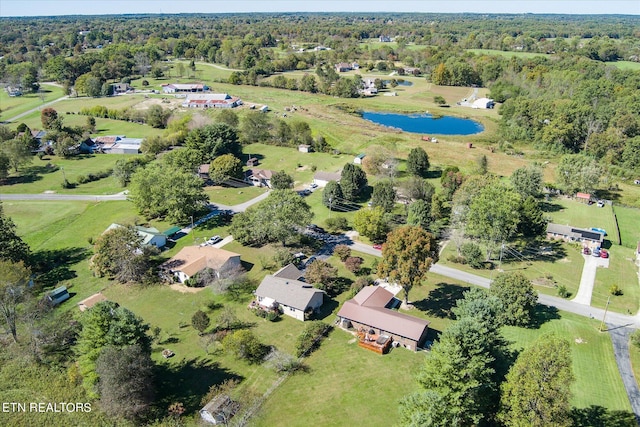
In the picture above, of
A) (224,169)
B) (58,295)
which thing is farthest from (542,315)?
(224,169)

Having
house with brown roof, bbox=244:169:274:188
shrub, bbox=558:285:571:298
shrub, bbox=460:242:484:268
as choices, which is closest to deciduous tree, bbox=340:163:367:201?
house with brown roof, bbox=244:169:274:188

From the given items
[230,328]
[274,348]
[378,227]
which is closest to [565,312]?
[378,227]

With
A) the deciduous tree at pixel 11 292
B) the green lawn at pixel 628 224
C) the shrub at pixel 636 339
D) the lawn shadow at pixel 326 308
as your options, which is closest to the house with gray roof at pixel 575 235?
the green lawn at pixel 628 224

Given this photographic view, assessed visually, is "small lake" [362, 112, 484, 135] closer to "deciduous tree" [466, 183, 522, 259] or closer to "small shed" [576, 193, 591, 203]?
"small shed" [576, 193, 591, 203]

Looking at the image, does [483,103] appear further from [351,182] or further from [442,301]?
[442,301]

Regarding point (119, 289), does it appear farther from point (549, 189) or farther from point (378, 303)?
point (549, 189)
